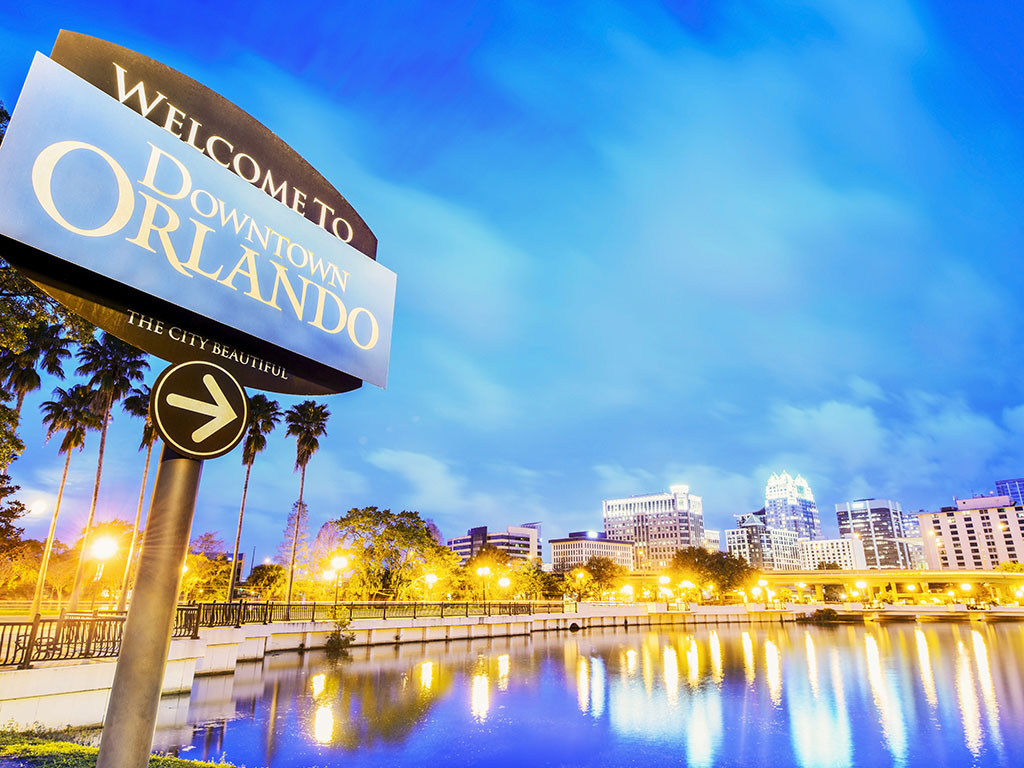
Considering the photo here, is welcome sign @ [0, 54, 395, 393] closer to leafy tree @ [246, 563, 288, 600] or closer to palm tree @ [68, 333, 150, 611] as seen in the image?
palm tree @ [68, 333, 150, 611]

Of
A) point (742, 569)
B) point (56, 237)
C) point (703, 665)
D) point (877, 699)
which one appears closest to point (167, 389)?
point (56, 237)

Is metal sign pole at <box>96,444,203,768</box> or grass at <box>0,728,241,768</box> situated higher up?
metal sign pole at <box>96,444,203,768</box>

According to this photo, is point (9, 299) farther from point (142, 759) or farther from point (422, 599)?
point (422, 599)

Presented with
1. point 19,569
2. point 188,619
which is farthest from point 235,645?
point 19,569

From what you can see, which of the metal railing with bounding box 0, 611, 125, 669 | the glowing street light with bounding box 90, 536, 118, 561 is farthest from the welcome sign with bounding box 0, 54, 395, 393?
the glowing street light with bounding box 90, 536, 118, 561

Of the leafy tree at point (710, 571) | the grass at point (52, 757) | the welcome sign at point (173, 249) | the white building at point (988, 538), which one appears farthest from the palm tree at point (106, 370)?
the white building at point (988, 538)

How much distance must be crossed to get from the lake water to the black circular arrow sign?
12317 mm

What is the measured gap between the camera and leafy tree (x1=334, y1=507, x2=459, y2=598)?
47281mm

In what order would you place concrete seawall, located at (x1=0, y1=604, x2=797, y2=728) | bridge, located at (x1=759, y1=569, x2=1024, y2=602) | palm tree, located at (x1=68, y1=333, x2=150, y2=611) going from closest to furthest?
concrete seawall, located at (x1=0, y1=604, x2=797, y2=728) < palm tree, located at (x1=68, y1=333, x2=150, y2=611) < bridge, located at (x1=759, y1=569, x2=1024, y2=602)

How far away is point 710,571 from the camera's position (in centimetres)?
9356

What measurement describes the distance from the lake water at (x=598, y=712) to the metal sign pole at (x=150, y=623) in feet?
37.8

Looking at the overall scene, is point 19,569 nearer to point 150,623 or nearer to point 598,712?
point 598,712

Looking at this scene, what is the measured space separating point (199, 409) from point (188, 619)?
2309cm

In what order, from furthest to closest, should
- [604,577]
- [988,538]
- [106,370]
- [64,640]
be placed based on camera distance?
[988,538] → [604,577] → [106,370] → [64,640]
